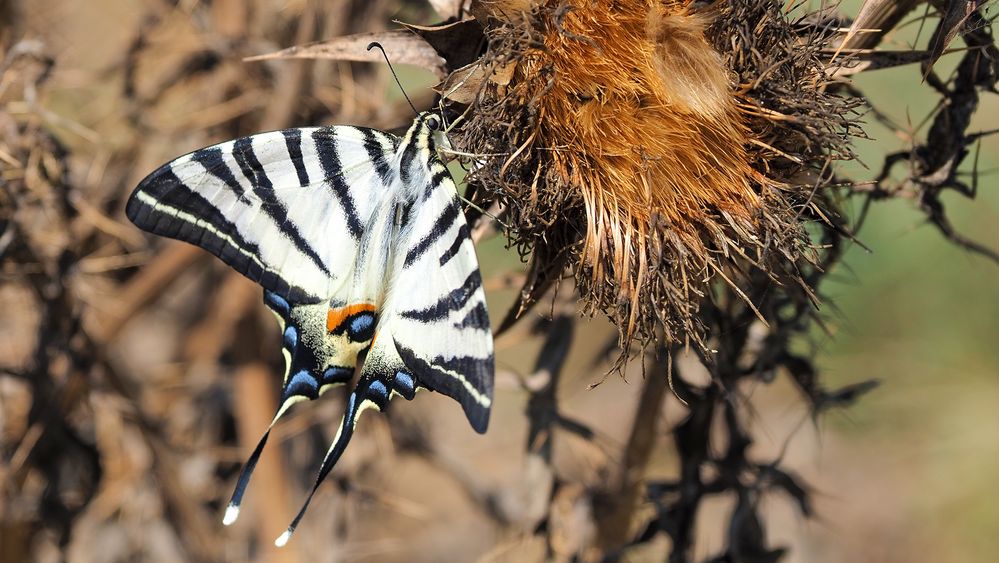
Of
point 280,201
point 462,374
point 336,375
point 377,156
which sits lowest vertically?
point 336,375

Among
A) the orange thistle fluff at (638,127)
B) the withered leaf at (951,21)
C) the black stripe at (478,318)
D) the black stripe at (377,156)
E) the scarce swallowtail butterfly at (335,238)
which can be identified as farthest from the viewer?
the black stripe at (377,156)

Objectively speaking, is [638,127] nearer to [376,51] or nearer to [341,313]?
[376,51]

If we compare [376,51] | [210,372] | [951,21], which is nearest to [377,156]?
[376,51]

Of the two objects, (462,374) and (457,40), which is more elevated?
(457,40)

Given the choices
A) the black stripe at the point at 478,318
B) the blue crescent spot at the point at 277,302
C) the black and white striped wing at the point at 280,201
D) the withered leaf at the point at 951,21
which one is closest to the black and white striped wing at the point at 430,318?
the black stripe at the point at 478,318

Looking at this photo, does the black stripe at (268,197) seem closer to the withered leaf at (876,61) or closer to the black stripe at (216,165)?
the black stripe at (216,165)

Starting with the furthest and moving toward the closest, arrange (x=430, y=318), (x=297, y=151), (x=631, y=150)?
(x=297, y=151) → (x=430, y=318) → (x=631, y=150)
